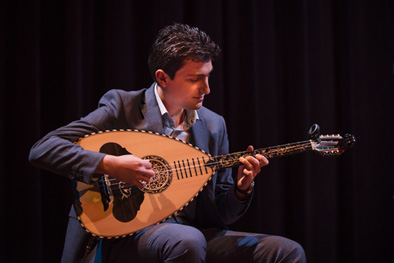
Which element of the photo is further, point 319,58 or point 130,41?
point 319,58

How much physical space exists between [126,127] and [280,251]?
786mm

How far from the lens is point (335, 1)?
2695mm

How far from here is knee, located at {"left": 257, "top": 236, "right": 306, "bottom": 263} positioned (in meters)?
1.49

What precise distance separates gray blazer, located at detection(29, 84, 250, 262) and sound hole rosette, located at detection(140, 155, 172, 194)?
0.15 m

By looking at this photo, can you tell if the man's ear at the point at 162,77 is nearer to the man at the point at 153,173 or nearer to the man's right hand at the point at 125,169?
the man at the point at 153,173

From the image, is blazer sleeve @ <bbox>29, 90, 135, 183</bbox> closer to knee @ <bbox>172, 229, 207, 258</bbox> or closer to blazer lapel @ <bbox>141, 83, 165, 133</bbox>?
blazer lapel @ <bbox>141, 83, 165, 133</bbox>

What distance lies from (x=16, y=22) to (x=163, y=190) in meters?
1.25

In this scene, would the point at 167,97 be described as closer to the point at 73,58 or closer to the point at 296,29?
the point at 73,58

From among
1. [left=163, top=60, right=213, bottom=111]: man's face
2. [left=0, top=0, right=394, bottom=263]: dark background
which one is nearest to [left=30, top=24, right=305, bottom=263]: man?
[left=163, top=60, right=213, bottom=111]: man's face

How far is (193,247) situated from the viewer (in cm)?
133

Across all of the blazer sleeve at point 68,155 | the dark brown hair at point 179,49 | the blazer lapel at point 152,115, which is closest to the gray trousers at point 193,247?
the blazer sleeve at point 68,155

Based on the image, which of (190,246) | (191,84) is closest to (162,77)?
(191,84)

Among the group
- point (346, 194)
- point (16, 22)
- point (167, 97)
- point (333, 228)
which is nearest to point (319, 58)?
point (346, 194)

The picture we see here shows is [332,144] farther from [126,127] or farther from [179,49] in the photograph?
[126,127]
